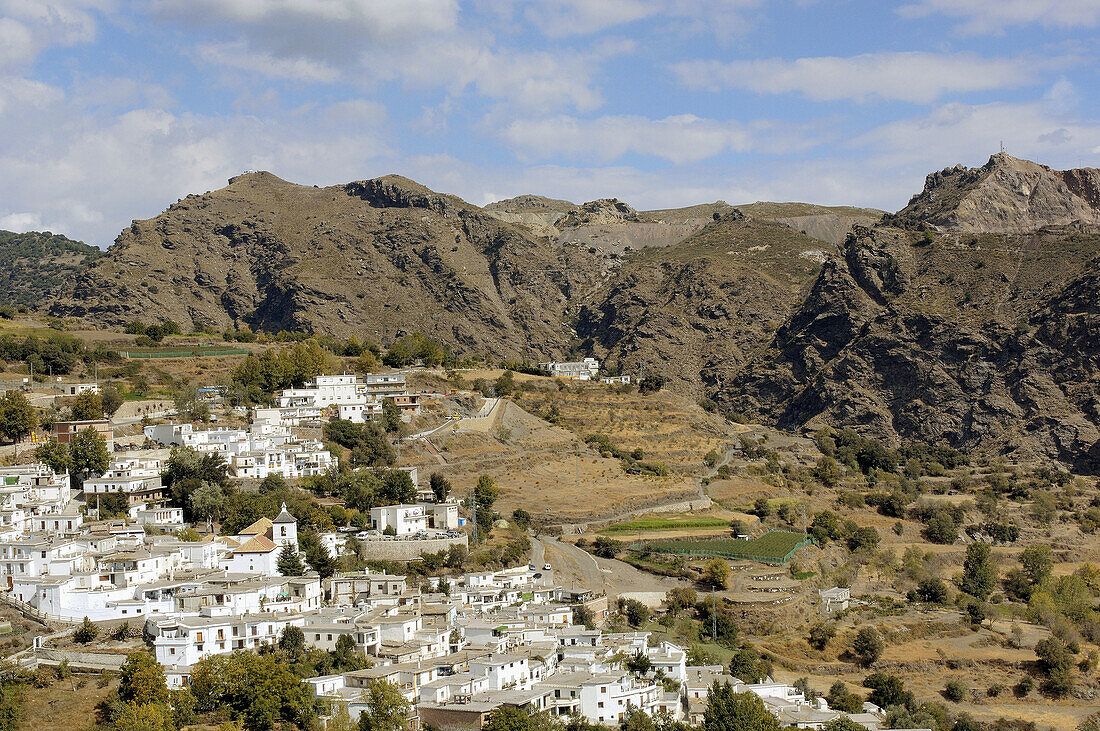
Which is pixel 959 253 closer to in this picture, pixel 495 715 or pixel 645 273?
pixel 645 273

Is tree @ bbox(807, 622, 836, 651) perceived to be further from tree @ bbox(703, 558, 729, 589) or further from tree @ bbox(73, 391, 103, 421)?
tree @ bbox(73, 391, 103, 421)

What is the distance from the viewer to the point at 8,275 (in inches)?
6634

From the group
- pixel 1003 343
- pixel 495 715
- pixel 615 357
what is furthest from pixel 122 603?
pixel 615 357

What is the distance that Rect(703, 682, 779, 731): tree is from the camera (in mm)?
32844

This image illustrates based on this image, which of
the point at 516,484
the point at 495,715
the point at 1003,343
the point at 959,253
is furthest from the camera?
the point at 959,253

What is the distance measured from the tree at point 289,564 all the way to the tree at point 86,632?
6949 mm

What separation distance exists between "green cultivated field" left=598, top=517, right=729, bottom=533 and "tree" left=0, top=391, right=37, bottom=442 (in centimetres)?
2604

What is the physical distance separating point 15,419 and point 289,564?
19.5 meters

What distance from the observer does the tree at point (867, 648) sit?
4638 cm

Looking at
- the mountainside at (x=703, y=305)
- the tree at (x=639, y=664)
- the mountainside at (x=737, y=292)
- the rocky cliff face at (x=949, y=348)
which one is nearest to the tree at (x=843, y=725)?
the tree at (x=639, y=664)

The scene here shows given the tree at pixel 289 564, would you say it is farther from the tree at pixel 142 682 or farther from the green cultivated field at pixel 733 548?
the green cultivated field at pixel 733 548

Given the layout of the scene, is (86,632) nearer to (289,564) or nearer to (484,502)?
(289,564)

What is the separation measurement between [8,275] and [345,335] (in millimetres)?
72780

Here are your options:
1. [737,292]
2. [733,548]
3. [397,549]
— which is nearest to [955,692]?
[733,548]
